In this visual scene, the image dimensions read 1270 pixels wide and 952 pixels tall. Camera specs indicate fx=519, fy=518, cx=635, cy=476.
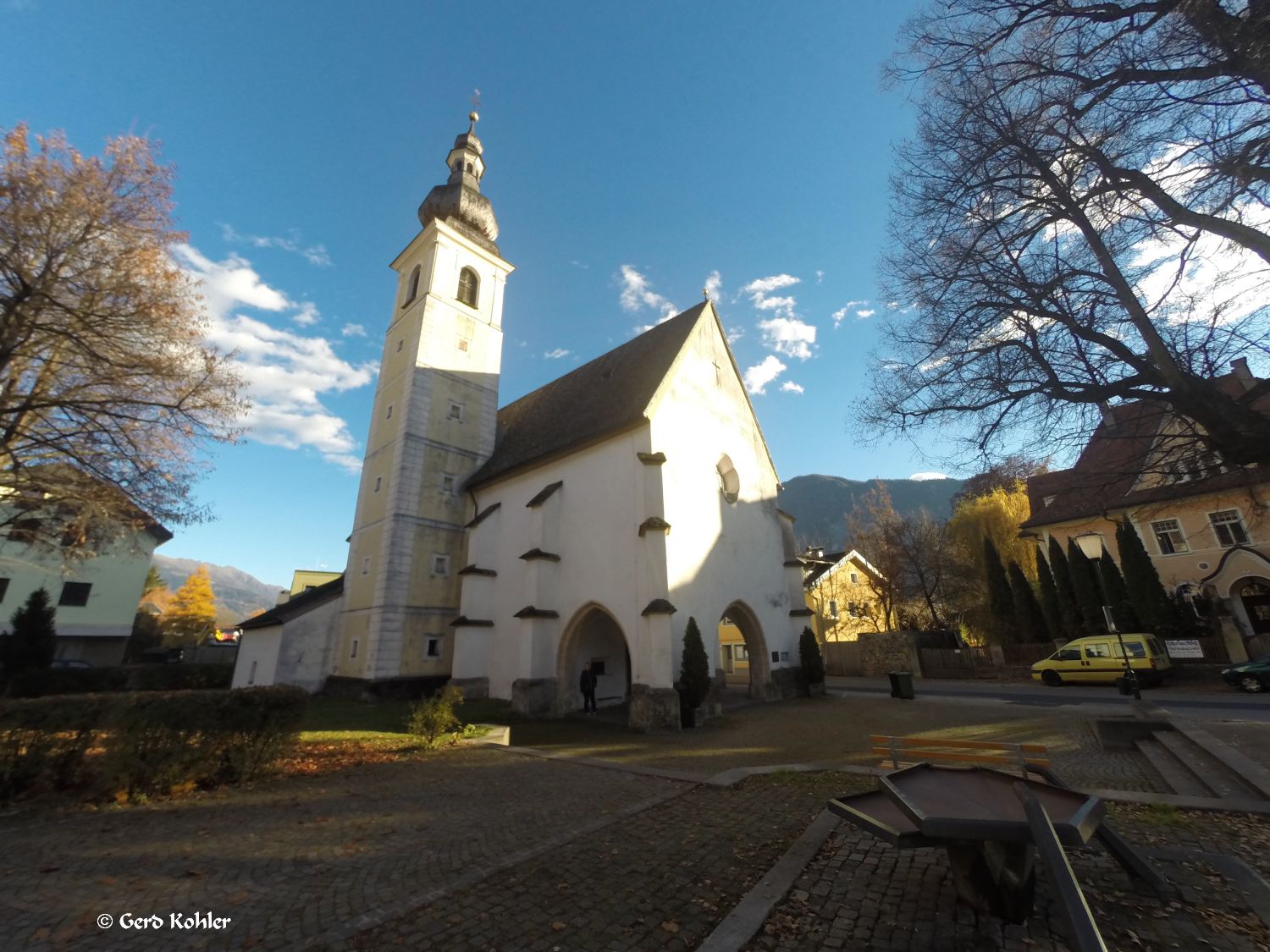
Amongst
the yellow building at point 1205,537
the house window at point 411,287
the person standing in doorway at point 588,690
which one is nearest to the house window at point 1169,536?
the yellow building at point 1205,537

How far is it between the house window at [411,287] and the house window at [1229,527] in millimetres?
37372

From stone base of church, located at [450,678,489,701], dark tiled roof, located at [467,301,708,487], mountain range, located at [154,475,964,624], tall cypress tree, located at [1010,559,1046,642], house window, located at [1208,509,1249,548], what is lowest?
stone base of church, located at [450,678,489,701]

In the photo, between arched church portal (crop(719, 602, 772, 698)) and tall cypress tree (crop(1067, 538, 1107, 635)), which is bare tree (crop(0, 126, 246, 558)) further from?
tall cypress tree (crop(1067, 538, 1107, 635))

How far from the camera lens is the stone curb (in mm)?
3463

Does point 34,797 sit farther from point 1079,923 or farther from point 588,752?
point 1079,923

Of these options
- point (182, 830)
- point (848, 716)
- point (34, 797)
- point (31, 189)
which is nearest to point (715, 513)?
point (848, 716)

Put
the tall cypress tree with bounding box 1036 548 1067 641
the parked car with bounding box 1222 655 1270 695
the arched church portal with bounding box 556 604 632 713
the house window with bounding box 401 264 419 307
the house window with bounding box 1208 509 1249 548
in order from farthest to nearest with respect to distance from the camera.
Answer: the tall cypress tree with bounding box 1036 548 1067 641 → the house window with bounding box 401 264 419 307 → the house window with bounding box 1208 509 1249 548 → the arched church portal with bounding box 556 604 632 713 → the parked car with bounding box 1222 655 1270 695

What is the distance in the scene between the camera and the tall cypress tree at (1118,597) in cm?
2314

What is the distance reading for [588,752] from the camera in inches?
417

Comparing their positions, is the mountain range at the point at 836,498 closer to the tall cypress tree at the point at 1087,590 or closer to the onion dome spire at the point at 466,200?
the tall cypress tree at the point at 1087,590

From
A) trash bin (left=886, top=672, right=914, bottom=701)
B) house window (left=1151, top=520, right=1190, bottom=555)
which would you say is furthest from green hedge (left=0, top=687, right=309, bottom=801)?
house window (left=1151, top=520, right=1190, bottom=555)

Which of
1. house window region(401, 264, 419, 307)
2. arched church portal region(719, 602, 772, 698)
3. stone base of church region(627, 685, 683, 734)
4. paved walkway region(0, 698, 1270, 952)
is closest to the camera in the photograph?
paved walkway region(0, 698, 1270, 952)

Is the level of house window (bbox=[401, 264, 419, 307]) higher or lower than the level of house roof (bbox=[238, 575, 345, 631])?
higher

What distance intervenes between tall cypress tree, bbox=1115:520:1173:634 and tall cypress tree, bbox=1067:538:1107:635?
1.48 metres
